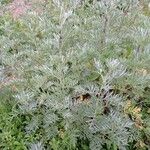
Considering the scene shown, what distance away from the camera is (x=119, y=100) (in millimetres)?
3695

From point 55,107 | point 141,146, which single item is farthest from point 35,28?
point 141,146

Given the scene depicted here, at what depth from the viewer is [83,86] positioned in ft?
12.8

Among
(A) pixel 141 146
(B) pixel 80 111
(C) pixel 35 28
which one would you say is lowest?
(A) pixel 141 146

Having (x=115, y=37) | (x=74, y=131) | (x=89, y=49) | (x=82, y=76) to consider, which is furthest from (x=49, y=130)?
(x=115, y=37)

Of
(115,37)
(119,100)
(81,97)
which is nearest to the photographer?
(119,100)

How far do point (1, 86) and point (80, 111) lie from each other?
0.88 m

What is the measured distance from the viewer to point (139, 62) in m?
3.90

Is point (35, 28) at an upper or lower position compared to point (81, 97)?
upper

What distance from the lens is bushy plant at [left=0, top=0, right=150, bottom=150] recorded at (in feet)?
12.3

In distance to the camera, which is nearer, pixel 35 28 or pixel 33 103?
pixel 33 103

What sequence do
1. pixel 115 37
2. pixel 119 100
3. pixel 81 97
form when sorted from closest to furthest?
pixel 119 100 < pixel 81 97 < pixel 115 37

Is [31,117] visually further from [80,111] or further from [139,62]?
[139,62]

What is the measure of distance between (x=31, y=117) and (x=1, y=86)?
1.45ft

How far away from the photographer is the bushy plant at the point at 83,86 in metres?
3.76
